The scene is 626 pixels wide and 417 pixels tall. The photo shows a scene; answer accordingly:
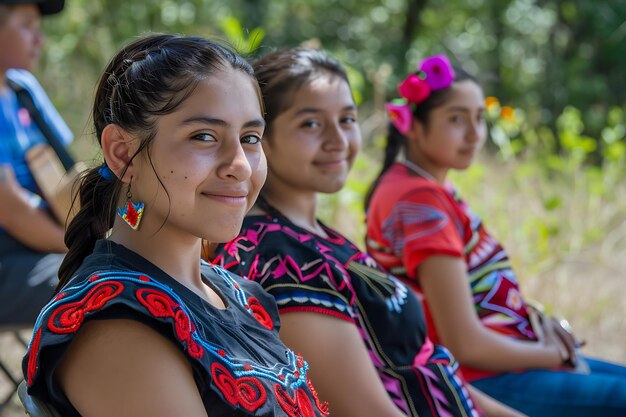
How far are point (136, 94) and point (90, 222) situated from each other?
0.90 ft

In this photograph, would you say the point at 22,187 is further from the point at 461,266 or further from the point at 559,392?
the point at 559,392

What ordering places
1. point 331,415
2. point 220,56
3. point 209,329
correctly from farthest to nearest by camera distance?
1. point 331,415
2. point 220,56
3. point 209,329

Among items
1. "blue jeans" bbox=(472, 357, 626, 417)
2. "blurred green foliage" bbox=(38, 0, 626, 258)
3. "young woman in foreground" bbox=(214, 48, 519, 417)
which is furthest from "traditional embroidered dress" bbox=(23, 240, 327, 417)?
"blurred green foliage" bbox=(38, 0, 626, 258)

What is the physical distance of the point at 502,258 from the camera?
9.43 ft

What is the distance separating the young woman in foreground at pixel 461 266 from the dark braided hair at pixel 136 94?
119 cm

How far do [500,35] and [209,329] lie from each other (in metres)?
14.2

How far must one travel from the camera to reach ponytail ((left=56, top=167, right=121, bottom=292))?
155cm

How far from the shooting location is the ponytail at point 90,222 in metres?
1.55

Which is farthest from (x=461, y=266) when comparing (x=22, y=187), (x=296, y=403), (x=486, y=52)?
(x=486, y=52)

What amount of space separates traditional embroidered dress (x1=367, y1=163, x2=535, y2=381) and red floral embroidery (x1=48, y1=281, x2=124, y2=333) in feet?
4.68

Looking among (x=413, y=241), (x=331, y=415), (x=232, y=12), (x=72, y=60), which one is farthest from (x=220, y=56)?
(x=232, y=12)

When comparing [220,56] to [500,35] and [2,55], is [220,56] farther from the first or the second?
[500,35]

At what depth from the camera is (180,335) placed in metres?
1.30

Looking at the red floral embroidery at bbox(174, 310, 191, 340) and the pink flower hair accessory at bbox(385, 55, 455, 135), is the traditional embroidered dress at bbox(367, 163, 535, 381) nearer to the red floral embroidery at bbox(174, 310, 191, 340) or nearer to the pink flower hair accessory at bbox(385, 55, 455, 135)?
the pink flower hair accessory at bbox(385, 55, 455, 135)
